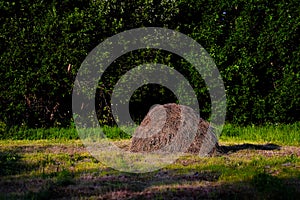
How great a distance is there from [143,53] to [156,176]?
8.42m

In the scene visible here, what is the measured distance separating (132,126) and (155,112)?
463cm

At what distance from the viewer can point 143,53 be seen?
1581 cm

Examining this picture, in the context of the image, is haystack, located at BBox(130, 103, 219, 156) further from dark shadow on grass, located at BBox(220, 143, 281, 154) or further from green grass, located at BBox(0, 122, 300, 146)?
green grass, located at BBox(0, 122, 300, 146)

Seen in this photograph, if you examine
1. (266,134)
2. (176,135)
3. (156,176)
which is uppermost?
(176,135)

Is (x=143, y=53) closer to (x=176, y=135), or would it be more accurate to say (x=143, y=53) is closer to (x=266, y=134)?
(x=266, y=134)

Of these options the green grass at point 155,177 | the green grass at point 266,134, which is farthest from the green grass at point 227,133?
the green grass at point 155,177

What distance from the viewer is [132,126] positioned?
52.8 feet

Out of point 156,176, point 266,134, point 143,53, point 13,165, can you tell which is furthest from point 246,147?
point 13,165

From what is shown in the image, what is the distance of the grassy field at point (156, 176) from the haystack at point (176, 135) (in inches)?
20.6

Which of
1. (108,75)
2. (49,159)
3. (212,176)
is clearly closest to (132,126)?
(108,75)

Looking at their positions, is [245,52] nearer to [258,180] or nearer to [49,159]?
[49,159]

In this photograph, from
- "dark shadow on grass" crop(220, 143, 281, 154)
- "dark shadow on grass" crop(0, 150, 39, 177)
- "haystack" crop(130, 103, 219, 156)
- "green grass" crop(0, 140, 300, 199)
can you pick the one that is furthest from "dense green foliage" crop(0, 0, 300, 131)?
"dark shadow on grass" crop(0, 150, 39, 177)

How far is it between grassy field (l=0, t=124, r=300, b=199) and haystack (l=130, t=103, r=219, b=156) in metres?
0.52

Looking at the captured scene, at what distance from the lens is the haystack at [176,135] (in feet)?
35.4
